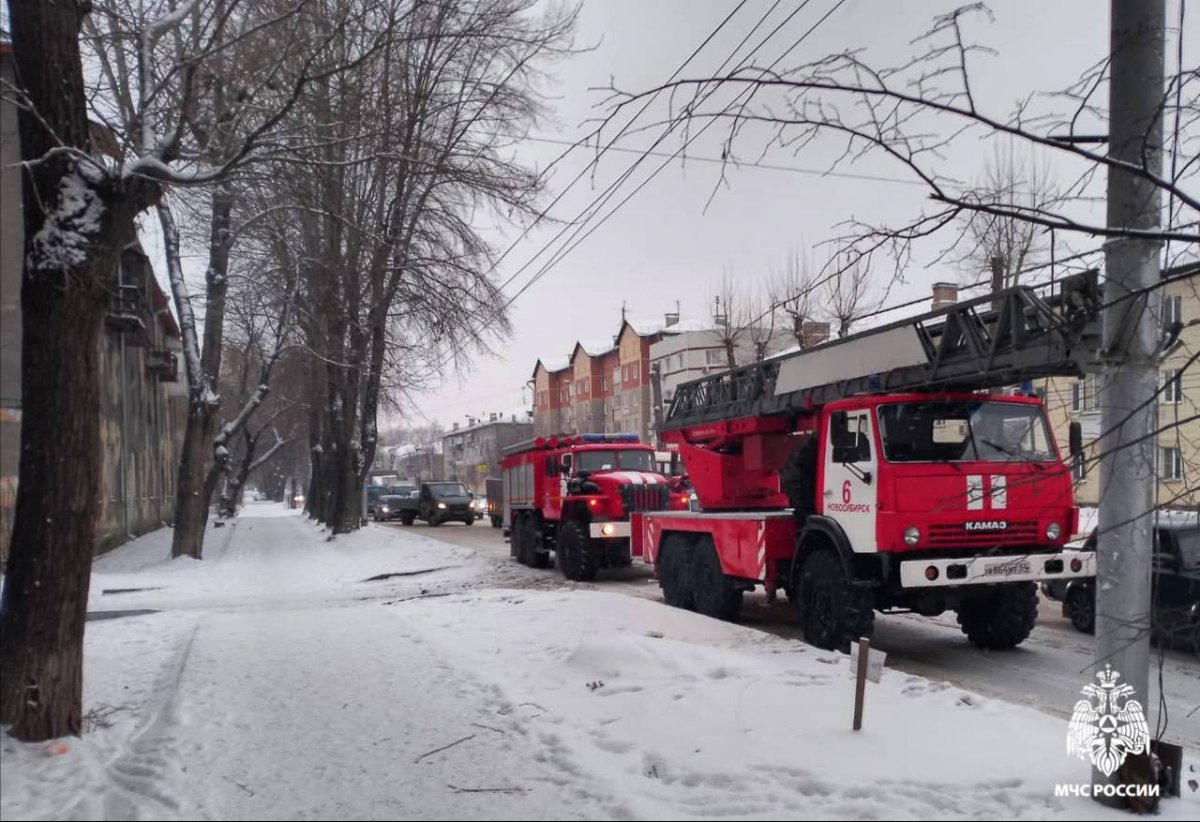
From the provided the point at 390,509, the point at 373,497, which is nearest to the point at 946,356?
the point at 390,509

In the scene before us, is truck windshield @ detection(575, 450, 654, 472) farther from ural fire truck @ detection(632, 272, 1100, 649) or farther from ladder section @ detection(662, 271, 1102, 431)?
ural fire truck @ detection(632, 272, 1100, 649)

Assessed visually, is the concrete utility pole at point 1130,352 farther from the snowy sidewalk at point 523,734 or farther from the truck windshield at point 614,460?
the truck windshield at point 614,460

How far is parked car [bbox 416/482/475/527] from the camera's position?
42.9m

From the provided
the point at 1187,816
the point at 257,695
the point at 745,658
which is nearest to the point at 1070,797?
the point at 1187,816

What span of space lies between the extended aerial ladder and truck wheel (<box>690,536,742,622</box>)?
2.39 feet

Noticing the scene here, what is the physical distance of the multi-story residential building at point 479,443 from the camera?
10038cm

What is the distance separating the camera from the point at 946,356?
28.7 ft

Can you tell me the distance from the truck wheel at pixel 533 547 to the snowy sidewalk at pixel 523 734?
9.65 meters

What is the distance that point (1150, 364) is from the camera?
4.46 metres

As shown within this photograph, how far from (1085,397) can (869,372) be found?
4551mm

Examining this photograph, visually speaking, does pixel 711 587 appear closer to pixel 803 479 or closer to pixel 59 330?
pixel 803 479

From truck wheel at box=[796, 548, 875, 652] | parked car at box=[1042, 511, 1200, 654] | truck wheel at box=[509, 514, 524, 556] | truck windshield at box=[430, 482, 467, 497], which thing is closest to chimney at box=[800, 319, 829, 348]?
truck wheel at box=[796, 548, 875, 652]

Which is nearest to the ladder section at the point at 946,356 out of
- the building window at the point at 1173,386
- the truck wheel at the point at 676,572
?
the building window at the point at 1173,386

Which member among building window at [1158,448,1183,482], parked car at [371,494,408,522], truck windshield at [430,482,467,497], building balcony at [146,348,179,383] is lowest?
parked car at [371,494,408,522]
